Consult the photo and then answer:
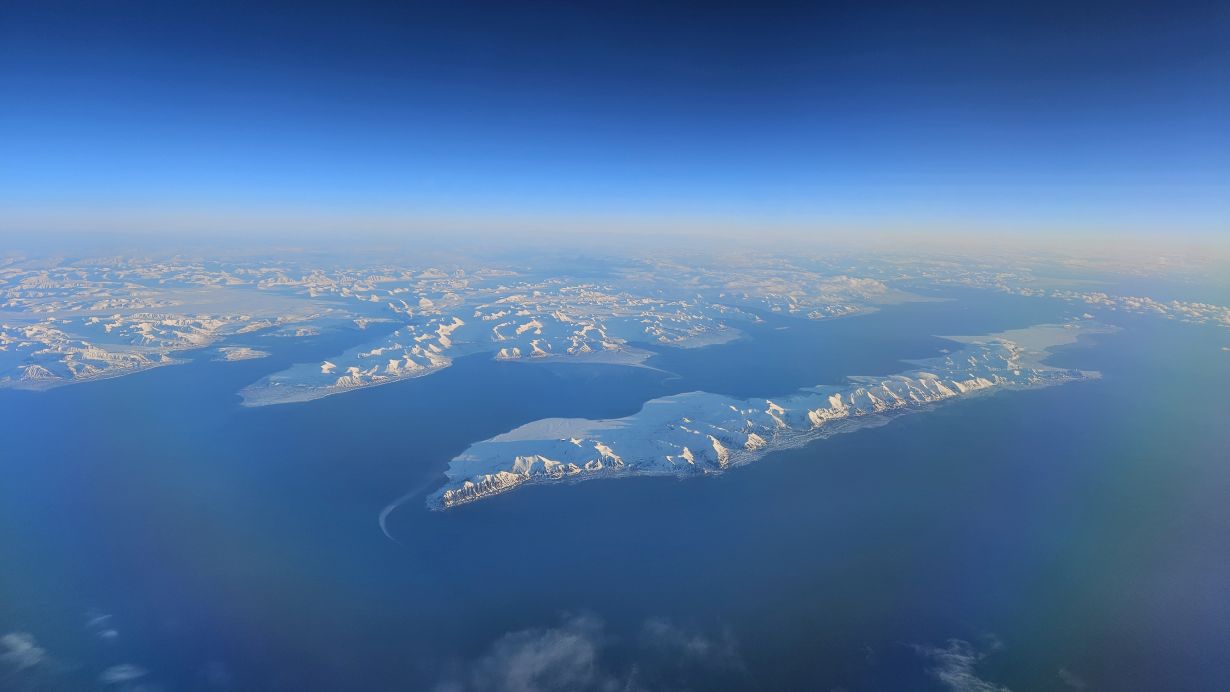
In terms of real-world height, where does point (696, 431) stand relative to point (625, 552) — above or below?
above

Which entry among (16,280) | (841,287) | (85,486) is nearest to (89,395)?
(85,486)

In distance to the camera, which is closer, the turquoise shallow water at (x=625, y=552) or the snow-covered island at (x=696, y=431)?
the turquoise shallow water at (x=625, y=552)

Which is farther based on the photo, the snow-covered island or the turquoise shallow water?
the snow-covered island

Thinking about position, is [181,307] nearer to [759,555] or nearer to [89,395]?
[89,395]

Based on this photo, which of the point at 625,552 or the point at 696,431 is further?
the point at 696,431
